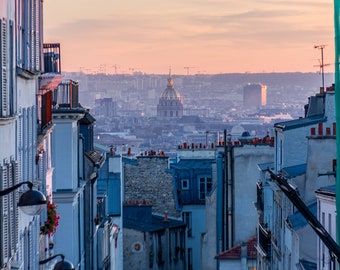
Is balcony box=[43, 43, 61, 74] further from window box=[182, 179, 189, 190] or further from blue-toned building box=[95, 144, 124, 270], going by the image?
window box=[182, 179, 189, 190]

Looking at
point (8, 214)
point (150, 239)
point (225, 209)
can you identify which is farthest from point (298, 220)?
point (150, 239)

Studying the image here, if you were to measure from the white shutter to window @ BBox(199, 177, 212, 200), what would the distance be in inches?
1628

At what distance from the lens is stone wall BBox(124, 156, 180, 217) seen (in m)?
57.6

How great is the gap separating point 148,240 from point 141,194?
461cm

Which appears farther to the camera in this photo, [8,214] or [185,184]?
[185,184]

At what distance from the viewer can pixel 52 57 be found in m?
29.9

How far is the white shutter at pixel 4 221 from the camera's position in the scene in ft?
56.8

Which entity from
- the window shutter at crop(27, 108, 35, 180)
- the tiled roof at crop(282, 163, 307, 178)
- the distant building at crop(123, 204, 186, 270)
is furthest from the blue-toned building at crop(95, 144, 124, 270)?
the window shutter at crop(27, 108, 35, 180)

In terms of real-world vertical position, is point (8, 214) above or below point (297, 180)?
above

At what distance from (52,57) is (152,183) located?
28.6 m

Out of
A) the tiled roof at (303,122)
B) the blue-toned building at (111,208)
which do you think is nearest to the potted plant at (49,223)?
the tiled roof at (303,122)

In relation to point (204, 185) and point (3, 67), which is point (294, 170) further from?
point (204, 185)

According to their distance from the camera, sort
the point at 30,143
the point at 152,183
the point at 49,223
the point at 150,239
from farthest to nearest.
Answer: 1. the point at 152,183
2. the point at 150,239
3. the point at 49,223
4. the point at 30,143

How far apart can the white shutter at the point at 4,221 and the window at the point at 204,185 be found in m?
41.3
